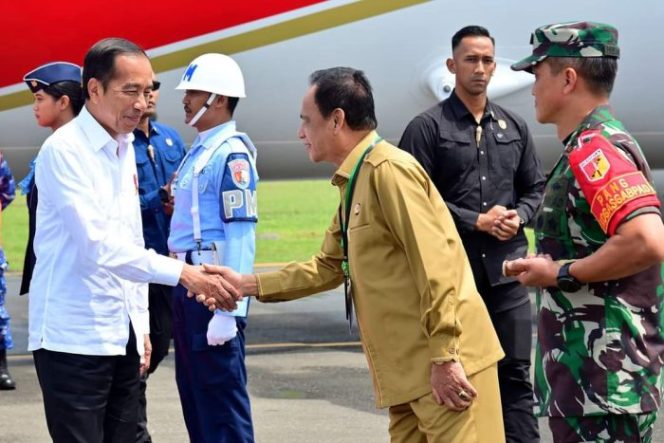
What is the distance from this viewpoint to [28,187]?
18.7ft

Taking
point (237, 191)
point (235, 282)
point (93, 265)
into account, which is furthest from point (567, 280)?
point (237, 191)

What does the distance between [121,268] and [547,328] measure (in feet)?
4.42

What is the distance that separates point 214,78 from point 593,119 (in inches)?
83.7

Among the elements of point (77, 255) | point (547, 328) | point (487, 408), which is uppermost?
point (77, 255)

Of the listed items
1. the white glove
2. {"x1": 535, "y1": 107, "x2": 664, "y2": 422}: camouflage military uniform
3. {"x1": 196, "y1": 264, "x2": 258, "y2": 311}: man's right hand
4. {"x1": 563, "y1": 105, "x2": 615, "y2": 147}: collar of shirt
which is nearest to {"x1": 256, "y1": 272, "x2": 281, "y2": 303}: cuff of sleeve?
{"x1": 196, "y1": 264, "x2": 258, "y2": 311}: man's right hand

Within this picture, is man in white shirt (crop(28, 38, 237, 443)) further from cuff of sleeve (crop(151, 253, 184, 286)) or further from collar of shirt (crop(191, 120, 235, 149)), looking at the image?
collar of shirt (crop(191, 120, 235, 149))

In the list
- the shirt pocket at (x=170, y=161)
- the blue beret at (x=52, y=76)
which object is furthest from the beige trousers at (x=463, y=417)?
the shirt pocket at (x=170, y=161)

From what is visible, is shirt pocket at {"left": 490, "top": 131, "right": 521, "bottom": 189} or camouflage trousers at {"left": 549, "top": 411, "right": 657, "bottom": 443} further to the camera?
shirt pocket at {"left": 490, "top": 131, "right": 521, "bottom": 189}

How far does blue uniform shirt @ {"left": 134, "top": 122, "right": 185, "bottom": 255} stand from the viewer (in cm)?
590

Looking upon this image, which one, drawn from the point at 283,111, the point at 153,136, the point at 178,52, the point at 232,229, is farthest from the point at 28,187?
the point at 283,111

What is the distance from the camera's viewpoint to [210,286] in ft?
14.2

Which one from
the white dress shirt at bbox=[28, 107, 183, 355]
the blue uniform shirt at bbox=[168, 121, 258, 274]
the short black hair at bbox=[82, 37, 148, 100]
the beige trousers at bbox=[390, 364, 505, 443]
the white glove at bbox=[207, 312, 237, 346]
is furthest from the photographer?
the blue uniform shirt at bbox=[168, 121, 258, 274]

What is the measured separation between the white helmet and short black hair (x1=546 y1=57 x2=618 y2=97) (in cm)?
200

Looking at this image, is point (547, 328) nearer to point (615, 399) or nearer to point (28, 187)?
point (615, 399)
